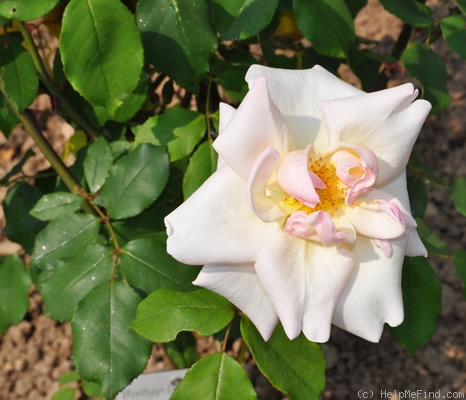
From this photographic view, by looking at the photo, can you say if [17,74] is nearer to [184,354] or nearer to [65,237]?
[65,237]

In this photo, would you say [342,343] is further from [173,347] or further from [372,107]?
[372,107]

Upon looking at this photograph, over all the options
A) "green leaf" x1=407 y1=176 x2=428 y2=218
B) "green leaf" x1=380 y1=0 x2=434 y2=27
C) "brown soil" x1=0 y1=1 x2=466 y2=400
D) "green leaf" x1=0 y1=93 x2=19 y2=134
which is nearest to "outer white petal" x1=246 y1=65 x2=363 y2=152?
"green leaf" x1=380 y1=0 x2=434 y2=27

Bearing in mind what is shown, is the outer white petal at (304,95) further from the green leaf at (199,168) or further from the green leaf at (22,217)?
the green leaf at (22,217)

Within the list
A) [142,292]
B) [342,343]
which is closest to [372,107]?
[142,292]

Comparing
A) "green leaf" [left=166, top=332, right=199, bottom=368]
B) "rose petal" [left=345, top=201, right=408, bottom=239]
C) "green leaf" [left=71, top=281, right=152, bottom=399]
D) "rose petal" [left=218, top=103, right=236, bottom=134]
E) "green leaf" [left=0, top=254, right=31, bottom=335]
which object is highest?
"rose petal" [left=218, top=103, right=236, bottom=134]

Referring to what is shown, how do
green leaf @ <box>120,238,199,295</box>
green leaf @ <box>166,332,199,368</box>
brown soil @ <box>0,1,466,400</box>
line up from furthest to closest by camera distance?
brown soil @ <box>0,1,466,400</box> < green leaf @ <box>166,332,199,368</box> < green leaf @ <box>120,238,199,295</box>

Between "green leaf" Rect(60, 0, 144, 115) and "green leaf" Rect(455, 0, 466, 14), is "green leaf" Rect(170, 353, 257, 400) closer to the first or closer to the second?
"green leaf" Rect(60, 0, 144, 115)
